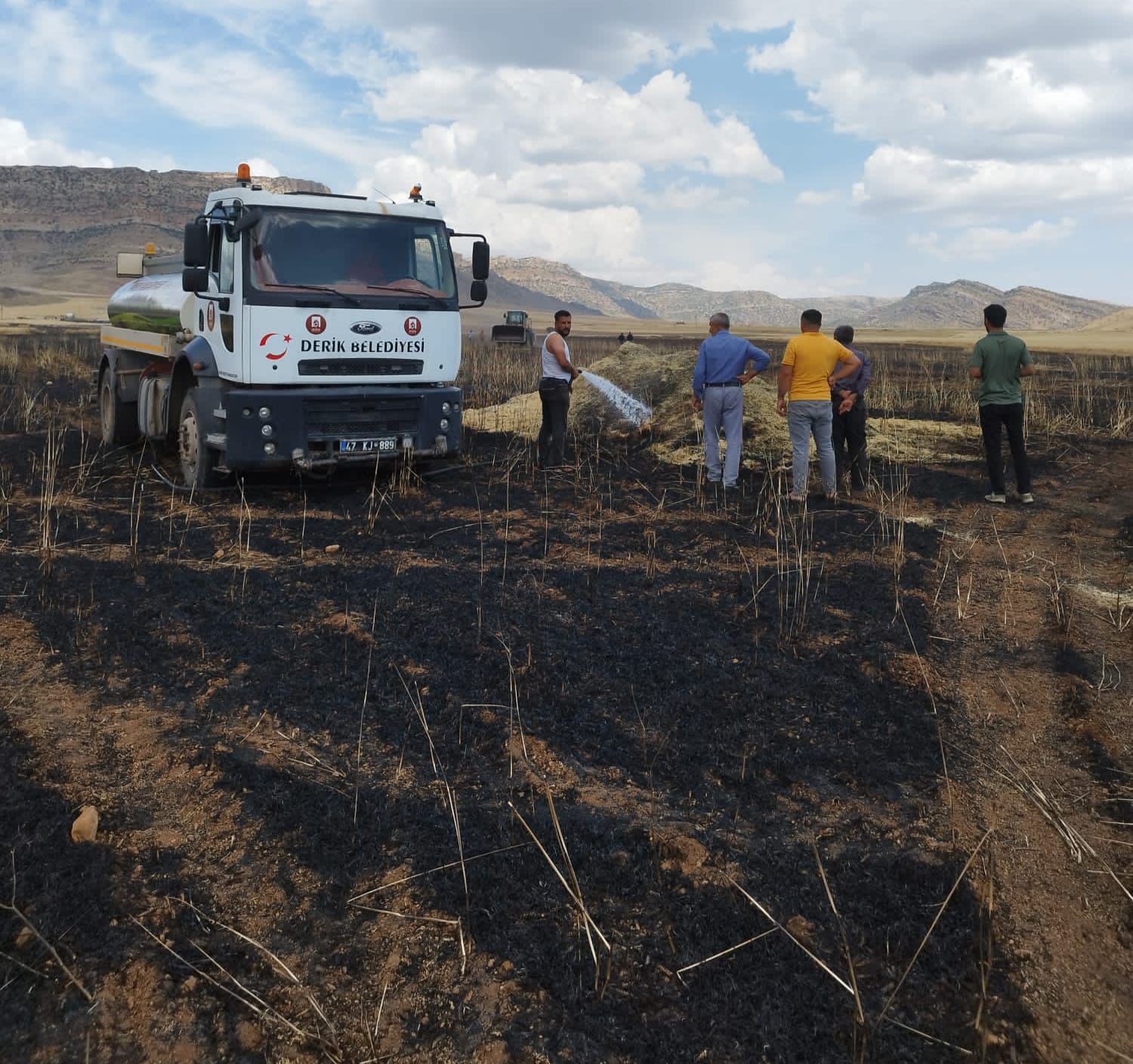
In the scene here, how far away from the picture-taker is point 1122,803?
11.5ft

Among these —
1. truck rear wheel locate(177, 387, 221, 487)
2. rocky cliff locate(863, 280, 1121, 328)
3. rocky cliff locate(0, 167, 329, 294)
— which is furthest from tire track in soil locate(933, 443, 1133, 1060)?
rocky cliff locate(863, 280, 1121, 328)

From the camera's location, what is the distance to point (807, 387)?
27.3 ft

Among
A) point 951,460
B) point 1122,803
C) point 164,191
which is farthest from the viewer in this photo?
point 164,191

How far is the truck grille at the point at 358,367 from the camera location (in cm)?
788

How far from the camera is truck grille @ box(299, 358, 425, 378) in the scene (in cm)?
788

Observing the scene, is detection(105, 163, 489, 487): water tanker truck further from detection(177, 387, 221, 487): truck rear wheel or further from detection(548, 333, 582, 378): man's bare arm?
detection(548, 333, 582, 378): man's bare arm

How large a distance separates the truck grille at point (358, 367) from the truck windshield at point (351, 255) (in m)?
0.52

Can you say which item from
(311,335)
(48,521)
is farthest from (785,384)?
(48,521)

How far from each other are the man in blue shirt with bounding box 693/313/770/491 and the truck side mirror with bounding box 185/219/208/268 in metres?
4.43

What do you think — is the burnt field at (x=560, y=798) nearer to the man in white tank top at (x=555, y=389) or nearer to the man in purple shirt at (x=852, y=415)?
the man in purple shirt at (x=852, y=415)

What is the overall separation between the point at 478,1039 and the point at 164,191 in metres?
132

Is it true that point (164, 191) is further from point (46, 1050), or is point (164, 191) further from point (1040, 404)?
point (46, 1050)

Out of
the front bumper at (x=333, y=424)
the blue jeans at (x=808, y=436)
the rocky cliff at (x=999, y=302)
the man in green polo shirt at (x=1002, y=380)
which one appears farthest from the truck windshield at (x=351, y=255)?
the rocky cliff at (x=999, y=302)

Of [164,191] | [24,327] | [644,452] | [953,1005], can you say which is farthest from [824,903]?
[164,191]
